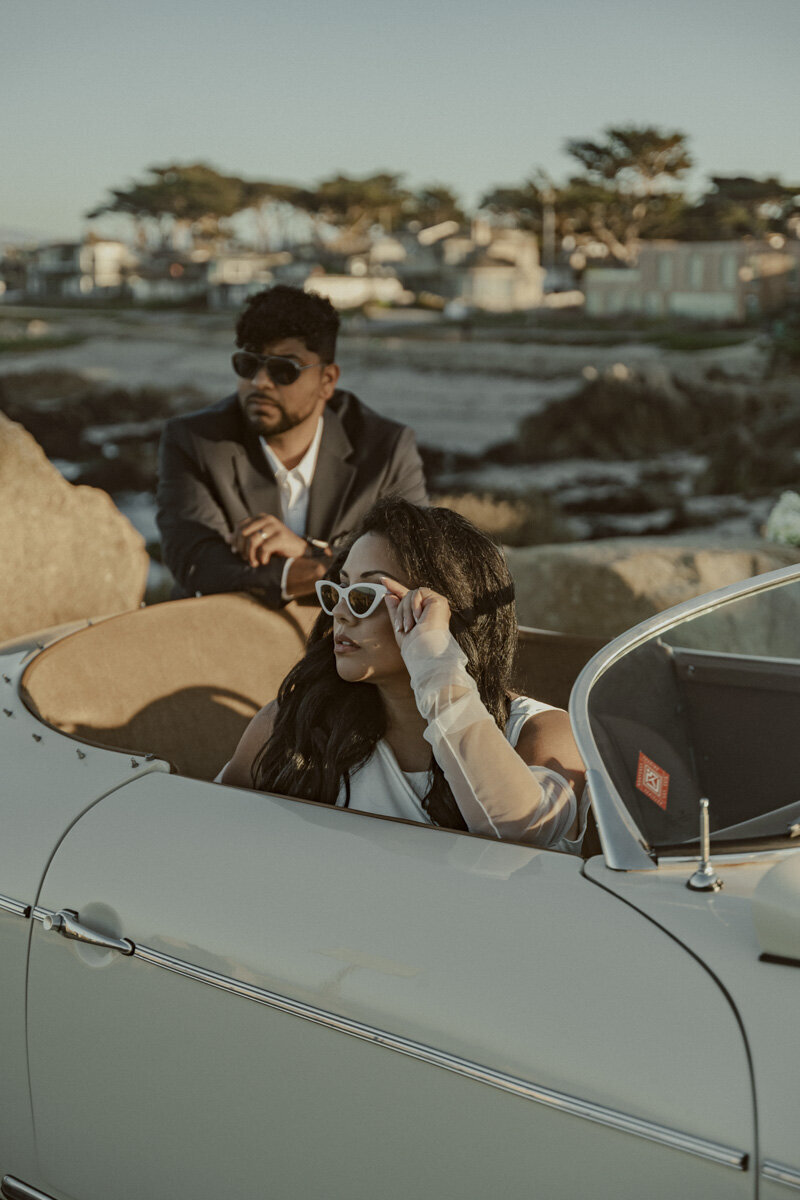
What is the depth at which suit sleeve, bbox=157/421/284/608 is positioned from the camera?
11.2 feet

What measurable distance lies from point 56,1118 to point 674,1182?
1.05 metres

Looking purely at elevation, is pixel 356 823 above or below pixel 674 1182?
above

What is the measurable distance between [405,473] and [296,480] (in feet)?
1.18

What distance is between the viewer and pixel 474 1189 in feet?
4.92

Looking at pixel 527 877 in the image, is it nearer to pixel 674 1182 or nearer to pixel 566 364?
pixel 674 1182

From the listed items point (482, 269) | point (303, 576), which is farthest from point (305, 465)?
point (482, 269)

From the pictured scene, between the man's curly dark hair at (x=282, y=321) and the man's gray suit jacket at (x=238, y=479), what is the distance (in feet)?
0.75

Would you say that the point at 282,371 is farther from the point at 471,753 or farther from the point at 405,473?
the point at 471,753

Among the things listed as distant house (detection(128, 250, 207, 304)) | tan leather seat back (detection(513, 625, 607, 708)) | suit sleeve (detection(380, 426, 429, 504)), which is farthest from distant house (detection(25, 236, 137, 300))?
tan leather seat back (detection(513, 625, 607, 708))

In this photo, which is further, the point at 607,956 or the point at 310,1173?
the point at 310,1173

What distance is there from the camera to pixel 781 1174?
1.30 m

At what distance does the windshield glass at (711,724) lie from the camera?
1.76 m

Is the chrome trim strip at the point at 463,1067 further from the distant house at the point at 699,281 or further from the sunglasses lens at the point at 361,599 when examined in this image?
the distant house at the point at 699,281

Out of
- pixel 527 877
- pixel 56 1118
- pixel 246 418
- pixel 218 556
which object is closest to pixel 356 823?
pixel 527 877
